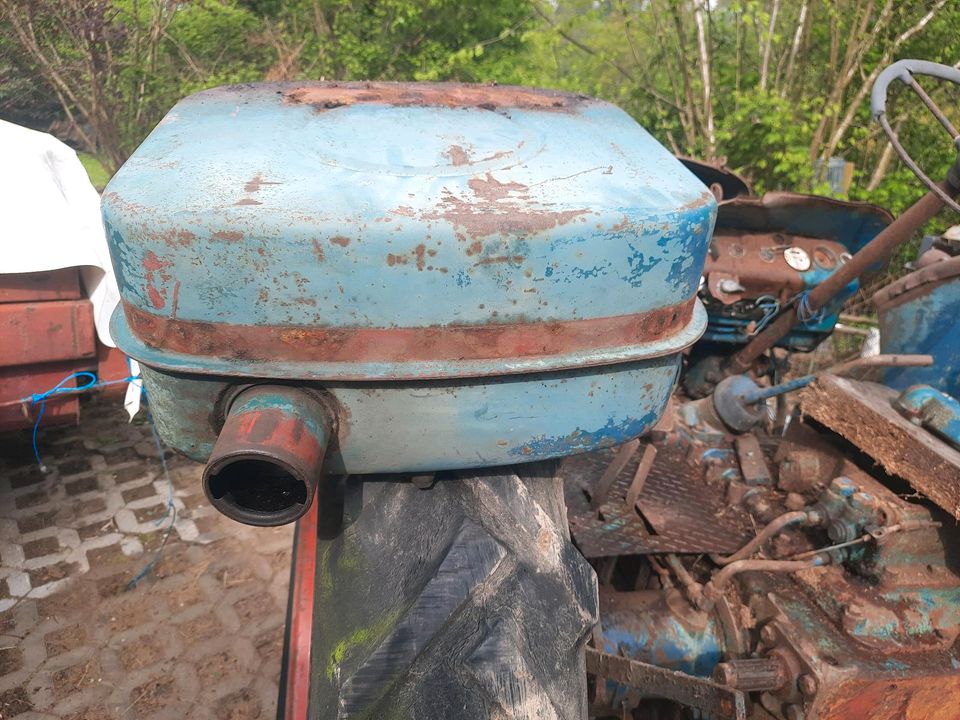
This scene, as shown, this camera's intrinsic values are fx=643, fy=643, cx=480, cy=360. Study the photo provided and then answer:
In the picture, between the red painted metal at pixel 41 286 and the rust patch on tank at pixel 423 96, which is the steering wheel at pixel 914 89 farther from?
the red painted metal at pixel 41 286

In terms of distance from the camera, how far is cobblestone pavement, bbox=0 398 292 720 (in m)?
2.32

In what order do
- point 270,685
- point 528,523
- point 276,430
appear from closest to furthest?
point 276,430, point 528,523, point 270,685

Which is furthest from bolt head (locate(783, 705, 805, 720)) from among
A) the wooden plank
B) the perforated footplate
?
the wooden plank

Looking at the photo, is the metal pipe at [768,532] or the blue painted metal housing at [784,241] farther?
the blue painted metal housing at [784,241]

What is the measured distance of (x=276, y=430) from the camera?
95 centimetres

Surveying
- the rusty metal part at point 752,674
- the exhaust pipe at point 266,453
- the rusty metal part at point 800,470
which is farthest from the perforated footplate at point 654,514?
the exhaust pipe at point 266,453

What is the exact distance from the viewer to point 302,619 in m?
1.67

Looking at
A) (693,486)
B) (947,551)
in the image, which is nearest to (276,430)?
(693,486)

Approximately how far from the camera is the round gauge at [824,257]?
8.65 ft

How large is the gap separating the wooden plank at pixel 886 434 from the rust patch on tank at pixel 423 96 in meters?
1.12

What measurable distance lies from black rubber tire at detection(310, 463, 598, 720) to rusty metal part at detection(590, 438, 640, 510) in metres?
0.56

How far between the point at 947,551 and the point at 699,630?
72 cm

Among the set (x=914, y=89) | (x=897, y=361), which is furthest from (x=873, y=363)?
(x=914, y=89)

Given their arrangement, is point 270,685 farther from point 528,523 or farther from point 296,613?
point 528,523
